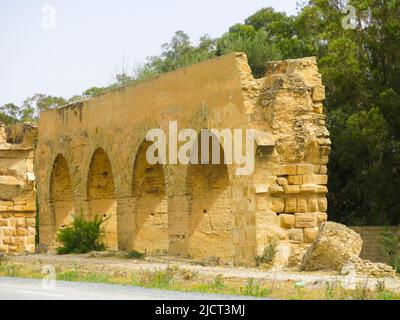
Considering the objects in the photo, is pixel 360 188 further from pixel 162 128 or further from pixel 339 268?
pixel 339 268

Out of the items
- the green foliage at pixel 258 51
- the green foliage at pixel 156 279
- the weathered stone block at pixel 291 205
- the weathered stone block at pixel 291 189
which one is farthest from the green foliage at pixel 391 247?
the green foliage at pixel 258 51

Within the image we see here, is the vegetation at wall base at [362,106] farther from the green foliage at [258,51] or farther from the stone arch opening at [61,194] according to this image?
the stone arch opening at [61,194]

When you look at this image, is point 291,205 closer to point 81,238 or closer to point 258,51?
point 81,238

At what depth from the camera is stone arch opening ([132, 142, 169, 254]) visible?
22.6 m

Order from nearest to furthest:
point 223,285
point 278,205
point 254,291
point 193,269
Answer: point 254,291 < point 223,285 < point 193,269 < point 278,205

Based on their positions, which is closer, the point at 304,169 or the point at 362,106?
the point at 304,169

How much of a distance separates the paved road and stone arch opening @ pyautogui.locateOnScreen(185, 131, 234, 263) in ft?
27.5

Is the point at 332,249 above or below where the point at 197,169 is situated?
below

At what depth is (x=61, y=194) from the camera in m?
27.5

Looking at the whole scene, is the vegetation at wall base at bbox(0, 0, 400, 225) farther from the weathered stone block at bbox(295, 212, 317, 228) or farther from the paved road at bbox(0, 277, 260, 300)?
the paved road at bbox(0, 277, 260, 300)

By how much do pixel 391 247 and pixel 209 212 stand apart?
4243mm

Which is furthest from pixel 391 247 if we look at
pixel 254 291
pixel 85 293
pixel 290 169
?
pixel 85 293

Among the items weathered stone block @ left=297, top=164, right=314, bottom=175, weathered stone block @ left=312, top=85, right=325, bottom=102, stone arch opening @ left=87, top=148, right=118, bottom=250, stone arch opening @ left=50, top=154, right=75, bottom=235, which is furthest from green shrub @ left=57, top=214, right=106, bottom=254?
weathered stone block @ left=312, top=85, right=325, bottom=102

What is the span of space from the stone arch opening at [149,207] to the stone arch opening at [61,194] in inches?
181
